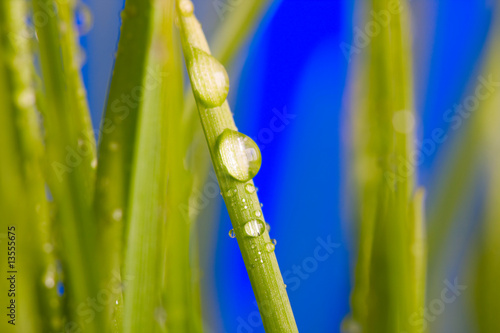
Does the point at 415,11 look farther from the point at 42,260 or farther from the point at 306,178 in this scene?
the point at 42,260

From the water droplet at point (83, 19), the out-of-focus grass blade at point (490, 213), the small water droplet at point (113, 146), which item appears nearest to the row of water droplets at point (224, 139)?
the small water droplet at point (113, 146)

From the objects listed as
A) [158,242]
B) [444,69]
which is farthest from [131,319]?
[444,69]

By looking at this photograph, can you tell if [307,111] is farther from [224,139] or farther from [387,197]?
[224,139]

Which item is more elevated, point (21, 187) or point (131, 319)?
point (21, 187)

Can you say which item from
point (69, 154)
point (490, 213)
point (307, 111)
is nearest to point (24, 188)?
point (69, 154)

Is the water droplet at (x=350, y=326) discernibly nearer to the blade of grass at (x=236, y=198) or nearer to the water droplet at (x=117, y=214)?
the blade of grass at (x=236, y=198)

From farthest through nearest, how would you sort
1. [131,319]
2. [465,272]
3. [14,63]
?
[465,272], [14,63], [131,319]

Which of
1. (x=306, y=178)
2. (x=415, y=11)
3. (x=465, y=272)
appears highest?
(x=415, y=11)
